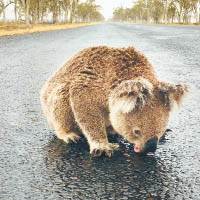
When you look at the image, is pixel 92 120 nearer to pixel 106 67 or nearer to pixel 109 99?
pixel 109 99

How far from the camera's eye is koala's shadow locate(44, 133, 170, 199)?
236cm

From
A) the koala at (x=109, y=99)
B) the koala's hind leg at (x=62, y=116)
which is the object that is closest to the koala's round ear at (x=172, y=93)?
the koala at (x=109, y=99)

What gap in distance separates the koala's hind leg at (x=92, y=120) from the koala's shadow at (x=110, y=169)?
0.29ft

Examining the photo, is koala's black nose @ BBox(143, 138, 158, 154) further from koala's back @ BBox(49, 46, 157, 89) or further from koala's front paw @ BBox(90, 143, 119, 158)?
koala's back @ BBox(49, 46, 157, 89)

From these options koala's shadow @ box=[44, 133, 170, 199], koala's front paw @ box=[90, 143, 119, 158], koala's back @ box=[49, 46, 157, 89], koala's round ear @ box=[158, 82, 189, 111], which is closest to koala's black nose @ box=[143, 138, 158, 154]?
koala's shadow @ box=[44, 133, 170, 199]

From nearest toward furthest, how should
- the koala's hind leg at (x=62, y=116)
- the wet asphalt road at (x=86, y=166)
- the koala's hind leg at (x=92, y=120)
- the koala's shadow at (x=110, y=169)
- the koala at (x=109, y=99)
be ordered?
the wet asphalt road at (x=86, y=166), the koala's shadow at (x=110, y=169), the koala at (x=109, y=99), the koala's hind leg at (x=92, y=120), the koala's hind leg at (x=62, y=116)

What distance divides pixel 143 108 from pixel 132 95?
0.54ft

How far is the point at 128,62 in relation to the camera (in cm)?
301

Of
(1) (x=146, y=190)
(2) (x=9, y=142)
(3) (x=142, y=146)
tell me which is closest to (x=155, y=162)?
(3) (x=142, y=146)

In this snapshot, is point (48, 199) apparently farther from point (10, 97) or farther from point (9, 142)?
point (10, 97)

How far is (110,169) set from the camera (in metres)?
2.63

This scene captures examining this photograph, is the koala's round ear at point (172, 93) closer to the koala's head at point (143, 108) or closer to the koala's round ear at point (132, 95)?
the koala's head at point (143, 108)

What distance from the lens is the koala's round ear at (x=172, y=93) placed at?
2.57 m

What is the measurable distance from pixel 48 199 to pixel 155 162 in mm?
1031
